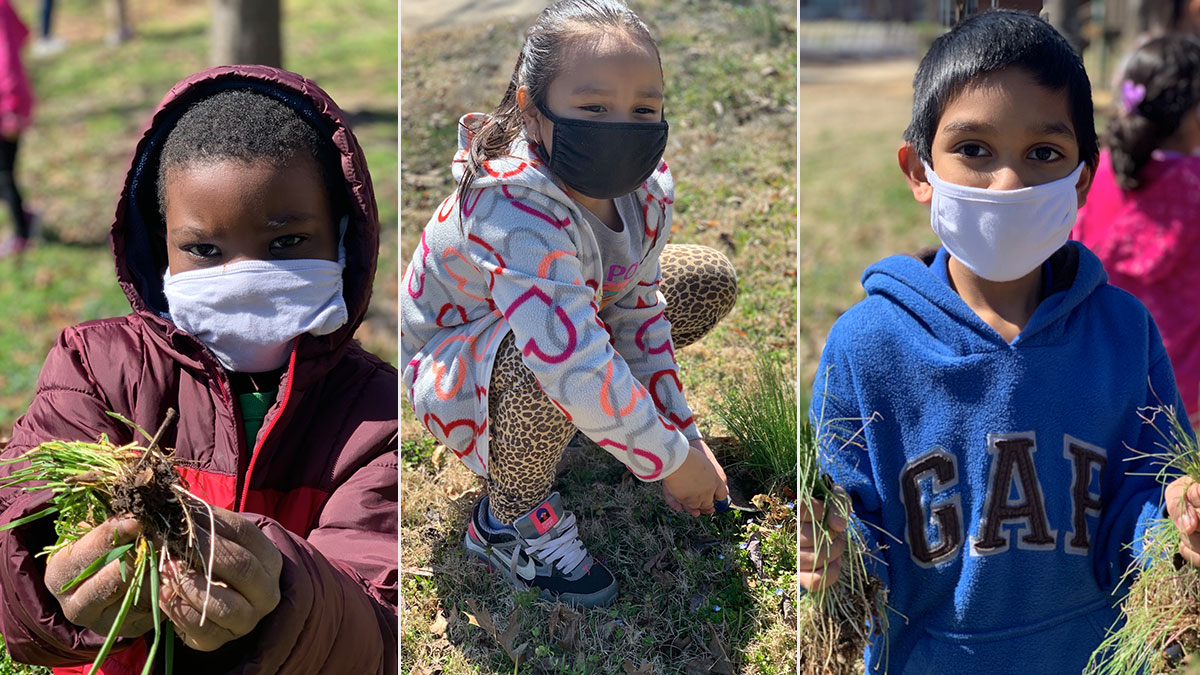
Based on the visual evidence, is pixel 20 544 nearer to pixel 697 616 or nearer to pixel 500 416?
pixel 500 416

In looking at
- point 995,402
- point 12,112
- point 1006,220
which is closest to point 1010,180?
point 1006,220

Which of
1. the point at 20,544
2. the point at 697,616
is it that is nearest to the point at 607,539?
the point at 697,616

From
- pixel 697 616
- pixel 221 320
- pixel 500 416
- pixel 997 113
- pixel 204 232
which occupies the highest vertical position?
pixel 997 113

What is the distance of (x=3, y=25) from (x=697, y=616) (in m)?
7.60

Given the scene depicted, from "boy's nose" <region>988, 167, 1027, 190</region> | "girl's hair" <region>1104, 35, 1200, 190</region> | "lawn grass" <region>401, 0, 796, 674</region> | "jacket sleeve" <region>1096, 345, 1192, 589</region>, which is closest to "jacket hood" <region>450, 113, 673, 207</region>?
"lawn grass" <region>401, 0, 796, 674</region>

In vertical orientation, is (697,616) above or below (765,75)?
below

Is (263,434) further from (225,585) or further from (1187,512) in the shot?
(1187,512)

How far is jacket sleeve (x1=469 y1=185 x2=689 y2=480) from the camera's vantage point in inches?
96.0

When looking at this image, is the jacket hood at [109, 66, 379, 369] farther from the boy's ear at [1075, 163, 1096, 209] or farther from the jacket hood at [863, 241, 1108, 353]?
the boy's ear at [1075, 163, 1096, 209]

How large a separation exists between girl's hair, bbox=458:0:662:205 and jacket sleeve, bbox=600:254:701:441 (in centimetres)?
49

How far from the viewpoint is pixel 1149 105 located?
5.03 meters

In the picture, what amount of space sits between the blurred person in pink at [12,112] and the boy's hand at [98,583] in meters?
7.01

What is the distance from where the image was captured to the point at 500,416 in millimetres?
2725

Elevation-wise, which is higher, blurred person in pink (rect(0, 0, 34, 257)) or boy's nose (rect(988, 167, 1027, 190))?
boy's nose (rect(988, 167, 1027, 190))
